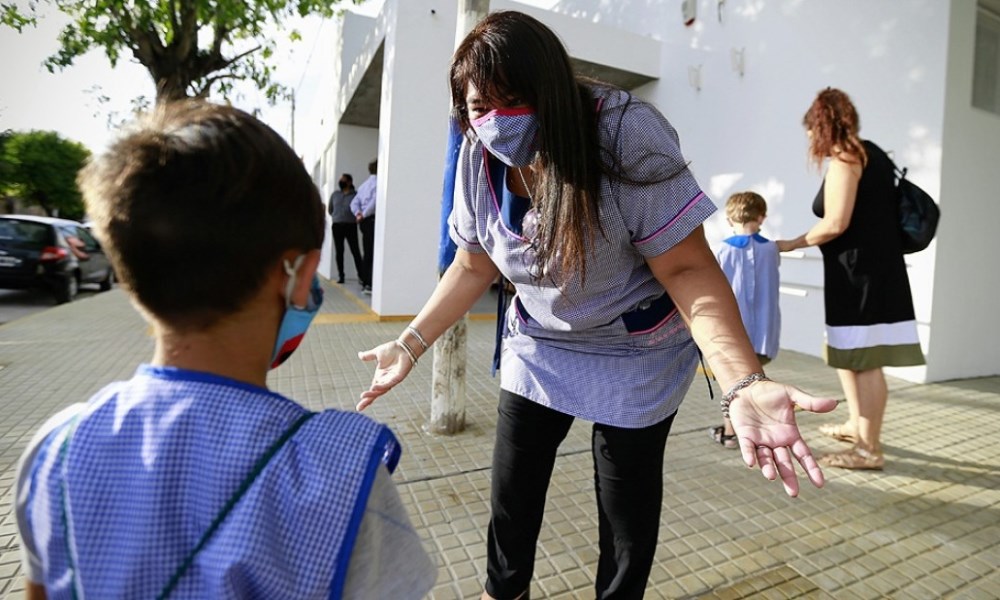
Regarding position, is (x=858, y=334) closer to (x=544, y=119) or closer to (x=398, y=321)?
(x=544, y=119)

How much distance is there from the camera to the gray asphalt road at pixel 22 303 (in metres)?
8.57

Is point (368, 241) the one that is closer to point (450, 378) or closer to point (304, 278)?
point (450, 378)

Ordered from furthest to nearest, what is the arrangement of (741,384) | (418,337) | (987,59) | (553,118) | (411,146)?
1. (411,146)
2. (987,59)
3. (418,337)
4. (553,118)
5. (741,384)

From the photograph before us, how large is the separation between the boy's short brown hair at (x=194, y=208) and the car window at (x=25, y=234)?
11127 millimetres

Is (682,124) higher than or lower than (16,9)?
lower

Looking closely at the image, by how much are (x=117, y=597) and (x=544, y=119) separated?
1.10 metres

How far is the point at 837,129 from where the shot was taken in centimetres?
283

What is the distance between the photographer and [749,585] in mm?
2010

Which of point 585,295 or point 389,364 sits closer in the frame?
point 585,295

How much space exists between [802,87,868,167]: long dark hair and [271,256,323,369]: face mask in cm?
275

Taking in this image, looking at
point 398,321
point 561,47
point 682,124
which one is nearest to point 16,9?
point 398,321

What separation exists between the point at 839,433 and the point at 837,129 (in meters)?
1.70

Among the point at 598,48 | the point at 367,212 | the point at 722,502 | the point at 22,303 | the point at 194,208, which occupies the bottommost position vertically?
the point at 722,502

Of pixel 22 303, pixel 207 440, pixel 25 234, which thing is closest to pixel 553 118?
pixel 207 440
